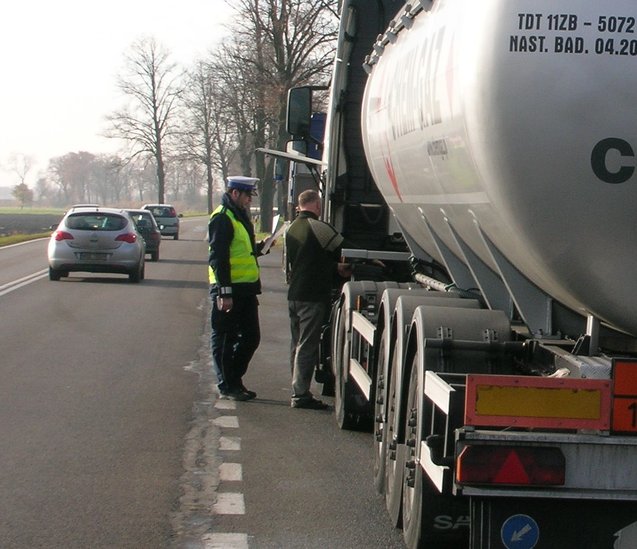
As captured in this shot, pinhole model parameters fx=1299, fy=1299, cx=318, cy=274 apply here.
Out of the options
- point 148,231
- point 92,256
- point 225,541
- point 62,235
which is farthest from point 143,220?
point 225,541

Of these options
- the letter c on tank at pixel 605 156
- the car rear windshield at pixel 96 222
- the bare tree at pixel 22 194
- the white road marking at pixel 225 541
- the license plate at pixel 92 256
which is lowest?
the bare tree at pixel 22 194

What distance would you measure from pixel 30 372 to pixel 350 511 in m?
6.17

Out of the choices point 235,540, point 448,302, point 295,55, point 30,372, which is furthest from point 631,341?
point 295,55

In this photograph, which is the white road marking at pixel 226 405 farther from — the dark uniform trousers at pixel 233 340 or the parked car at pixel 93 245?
the parked car at pixel 93 245

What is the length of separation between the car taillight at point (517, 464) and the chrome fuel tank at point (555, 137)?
66 centimetres

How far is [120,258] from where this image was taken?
2644 centimetres

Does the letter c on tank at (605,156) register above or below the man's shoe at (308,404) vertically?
above

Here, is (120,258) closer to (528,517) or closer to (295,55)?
(528,517)

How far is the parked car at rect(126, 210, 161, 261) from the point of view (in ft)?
122

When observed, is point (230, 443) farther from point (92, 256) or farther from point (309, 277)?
point (92, 256)

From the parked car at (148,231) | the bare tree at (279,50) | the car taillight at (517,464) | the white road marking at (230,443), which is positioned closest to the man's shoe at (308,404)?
the white road marking at (230,443)

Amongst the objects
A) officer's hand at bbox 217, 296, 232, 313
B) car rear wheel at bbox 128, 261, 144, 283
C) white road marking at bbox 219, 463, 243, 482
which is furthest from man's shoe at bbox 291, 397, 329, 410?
car rear wheel at bbox 128, 261, 144, 283

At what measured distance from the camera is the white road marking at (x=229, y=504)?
6.87 m

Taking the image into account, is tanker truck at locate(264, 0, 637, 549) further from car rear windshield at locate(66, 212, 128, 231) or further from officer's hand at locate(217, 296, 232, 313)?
car rear windshield at locate(66, 212, 128, 231)
